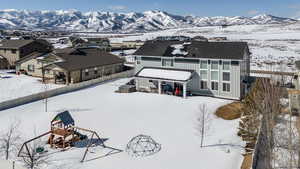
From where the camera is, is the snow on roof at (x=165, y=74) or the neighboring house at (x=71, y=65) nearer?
the snow on roof at (x=165, y=74)

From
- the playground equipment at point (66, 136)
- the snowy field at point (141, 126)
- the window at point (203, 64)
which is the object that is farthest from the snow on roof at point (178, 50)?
the playground equipment at point (66, 136)

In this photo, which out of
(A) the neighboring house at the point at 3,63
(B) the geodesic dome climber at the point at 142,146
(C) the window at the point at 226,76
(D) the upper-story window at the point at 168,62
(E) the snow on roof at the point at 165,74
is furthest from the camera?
(A) the neighboring house at the point at 3,63

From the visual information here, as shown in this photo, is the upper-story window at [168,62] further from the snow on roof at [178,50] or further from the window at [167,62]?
the snow on roof at [178,50]

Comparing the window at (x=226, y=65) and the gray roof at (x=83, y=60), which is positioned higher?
the gray roof at (x=83, y=60)

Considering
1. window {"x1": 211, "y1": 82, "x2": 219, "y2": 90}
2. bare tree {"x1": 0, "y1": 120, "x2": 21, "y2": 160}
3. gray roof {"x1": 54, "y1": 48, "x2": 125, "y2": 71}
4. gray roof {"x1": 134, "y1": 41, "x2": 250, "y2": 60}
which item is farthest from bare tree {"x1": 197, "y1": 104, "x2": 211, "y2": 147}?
gray roof {"x1": 54, "y1": 48, "x2": 125, "y2": 71}

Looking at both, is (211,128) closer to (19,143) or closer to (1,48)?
(19,143)

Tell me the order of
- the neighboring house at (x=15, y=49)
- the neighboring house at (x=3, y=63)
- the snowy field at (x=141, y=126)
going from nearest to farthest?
the snowy field at (x=141, y=126) < the neighboring house at (x=3, y=63) < the neighboring house at (x=15, y=49)

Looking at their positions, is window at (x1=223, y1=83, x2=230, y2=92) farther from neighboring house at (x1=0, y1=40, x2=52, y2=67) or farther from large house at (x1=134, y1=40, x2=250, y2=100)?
neighboring house at (x1=0, y1=40, x2=52, y2=67)

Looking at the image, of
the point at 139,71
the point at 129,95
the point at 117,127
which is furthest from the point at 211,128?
the point at 139,71
